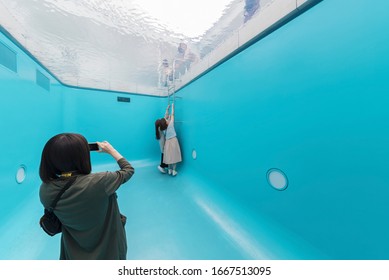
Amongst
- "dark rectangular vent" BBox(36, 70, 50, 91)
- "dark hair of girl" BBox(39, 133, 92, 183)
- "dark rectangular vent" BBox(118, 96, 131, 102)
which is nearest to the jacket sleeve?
"dark hair of girl" BBox(39, 133, 92, 183)

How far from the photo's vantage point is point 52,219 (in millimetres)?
482

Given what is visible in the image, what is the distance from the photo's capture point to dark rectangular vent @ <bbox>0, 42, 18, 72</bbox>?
96 cm

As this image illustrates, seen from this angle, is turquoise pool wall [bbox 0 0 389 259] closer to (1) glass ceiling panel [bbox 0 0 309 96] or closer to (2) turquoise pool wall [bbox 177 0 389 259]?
(2) turquoise pool wall [bbox 177 0 389 259]

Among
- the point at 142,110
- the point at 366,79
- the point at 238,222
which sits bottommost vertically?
the point at 238,222

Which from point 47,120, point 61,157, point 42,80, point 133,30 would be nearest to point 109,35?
point 133,30

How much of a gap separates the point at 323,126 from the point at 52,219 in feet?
4.14

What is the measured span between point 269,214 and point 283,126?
0.61 m

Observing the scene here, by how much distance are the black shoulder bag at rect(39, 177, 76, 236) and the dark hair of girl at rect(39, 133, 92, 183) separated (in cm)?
6

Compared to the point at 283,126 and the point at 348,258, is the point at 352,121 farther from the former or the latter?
the point at 348,258

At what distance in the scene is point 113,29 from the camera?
131 cm

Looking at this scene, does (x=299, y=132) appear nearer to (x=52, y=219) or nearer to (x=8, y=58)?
(x=52, y=219)

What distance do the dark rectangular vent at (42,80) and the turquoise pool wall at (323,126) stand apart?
213 centimetres

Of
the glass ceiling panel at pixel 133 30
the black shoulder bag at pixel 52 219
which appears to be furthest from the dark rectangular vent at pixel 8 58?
the black shoulder bag at pixel 52 219

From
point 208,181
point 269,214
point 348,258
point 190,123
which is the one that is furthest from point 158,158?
point 348,258
